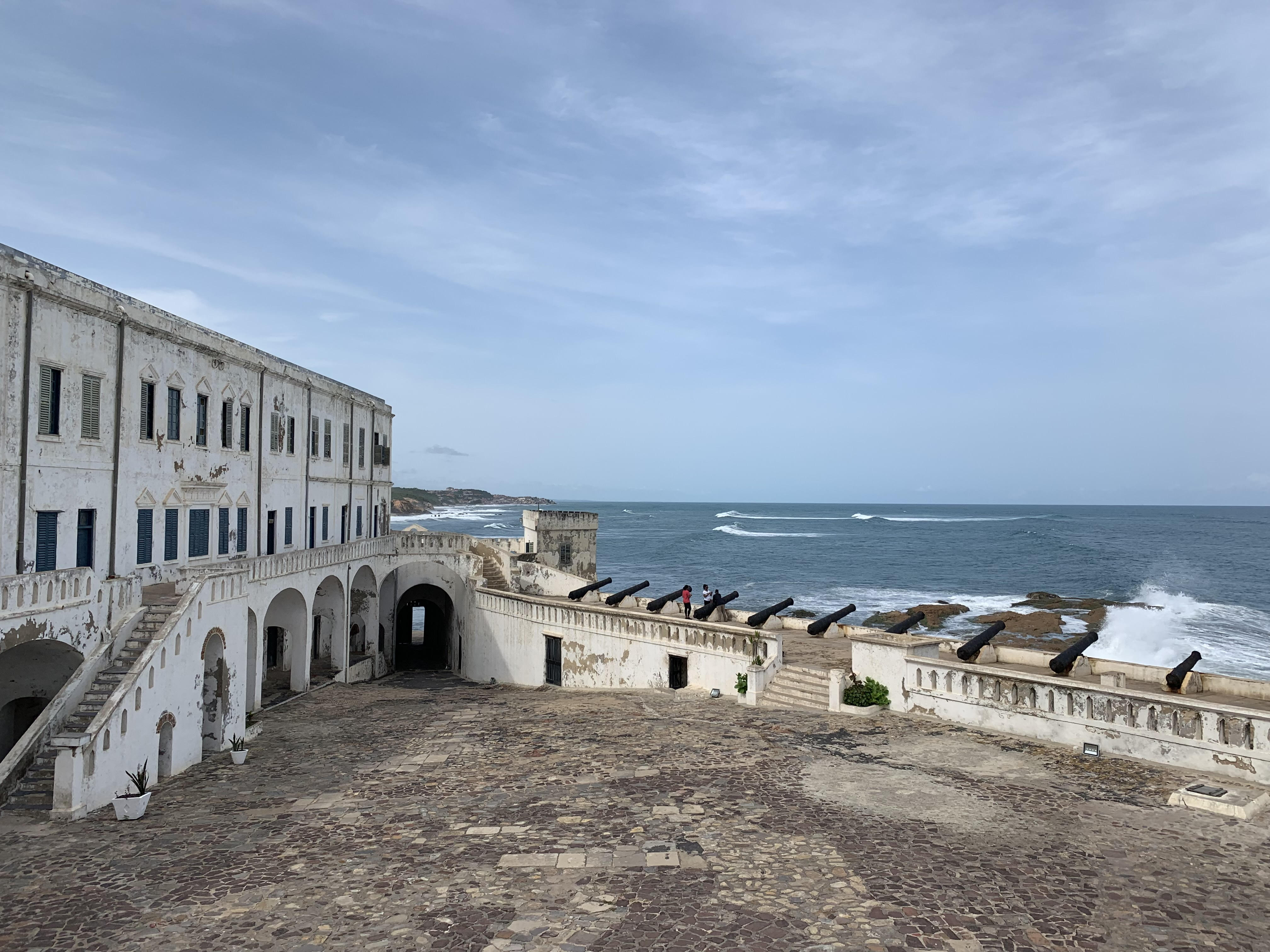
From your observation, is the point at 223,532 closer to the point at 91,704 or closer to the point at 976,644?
the point at 91,704

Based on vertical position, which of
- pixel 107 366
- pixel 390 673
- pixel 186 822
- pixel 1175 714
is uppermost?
pixel 107 366

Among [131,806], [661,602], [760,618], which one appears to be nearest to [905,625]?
[760,618]

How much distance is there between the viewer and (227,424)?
2431cm

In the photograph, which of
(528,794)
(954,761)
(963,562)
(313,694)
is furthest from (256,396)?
(963,562)

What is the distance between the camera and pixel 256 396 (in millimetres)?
25953

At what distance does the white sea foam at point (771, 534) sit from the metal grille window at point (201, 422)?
126 metres

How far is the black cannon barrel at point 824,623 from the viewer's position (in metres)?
25.5

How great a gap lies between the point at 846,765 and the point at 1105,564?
296ft

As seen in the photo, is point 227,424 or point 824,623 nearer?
point 227,424

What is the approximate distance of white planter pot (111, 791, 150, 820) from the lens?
1327 cm

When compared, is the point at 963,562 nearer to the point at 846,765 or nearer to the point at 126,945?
the point at 846,765

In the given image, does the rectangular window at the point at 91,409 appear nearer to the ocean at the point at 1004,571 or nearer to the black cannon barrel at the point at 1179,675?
the black cannon barrel at the point at 1179,675

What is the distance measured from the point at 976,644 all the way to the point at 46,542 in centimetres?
2109

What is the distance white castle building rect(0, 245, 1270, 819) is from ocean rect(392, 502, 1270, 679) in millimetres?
28792
